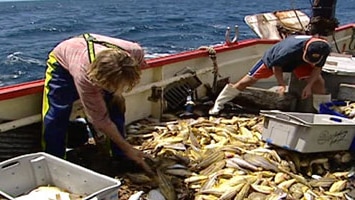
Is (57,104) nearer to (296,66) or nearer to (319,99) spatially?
(296,66)

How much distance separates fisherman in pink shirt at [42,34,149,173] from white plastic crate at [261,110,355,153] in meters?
1.17

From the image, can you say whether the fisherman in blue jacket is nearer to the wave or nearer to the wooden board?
the wooden board

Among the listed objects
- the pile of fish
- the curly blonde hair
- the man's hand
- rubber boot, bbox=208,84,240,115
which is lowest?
the pile of fish

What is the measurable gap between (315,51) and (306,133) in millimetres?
1147

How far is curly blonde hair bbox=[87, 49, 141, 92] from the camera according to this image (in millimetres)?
3146

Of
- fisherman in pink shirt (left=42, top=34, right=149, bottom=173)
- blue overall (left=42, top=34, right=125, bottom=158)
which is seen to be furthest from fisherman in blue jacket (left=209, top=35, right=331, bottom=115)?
blue overall (left=42, top=34, right=125, bottom=158)

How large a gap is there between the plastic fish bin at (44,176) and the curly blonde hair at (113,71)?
56 cm

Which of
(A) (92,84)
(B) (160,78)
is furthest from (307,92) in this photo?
(A) (92,84)

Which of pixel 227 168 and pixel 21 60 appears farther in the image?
pixel 21 60

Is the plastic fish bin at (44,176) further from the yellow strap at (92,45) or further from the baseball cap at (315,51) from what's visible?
the baseball cap at (315,51)

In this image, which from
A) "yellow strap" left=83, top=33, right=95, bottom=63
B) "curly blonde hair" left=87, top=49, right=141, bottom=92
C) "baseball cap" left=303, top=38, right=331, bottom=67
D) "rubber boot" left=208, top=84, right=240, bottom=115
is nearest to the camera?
"curly blonde hair" left=87, top=49, right=141, bottom=92

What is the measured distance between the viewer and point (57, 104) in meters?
3.92

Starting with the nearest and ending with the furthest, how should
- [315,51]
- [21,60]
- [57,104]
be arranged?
[57,104]
[315,51]
[21,60]

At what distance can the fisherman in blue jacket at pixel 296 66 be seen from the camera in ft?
16.7
